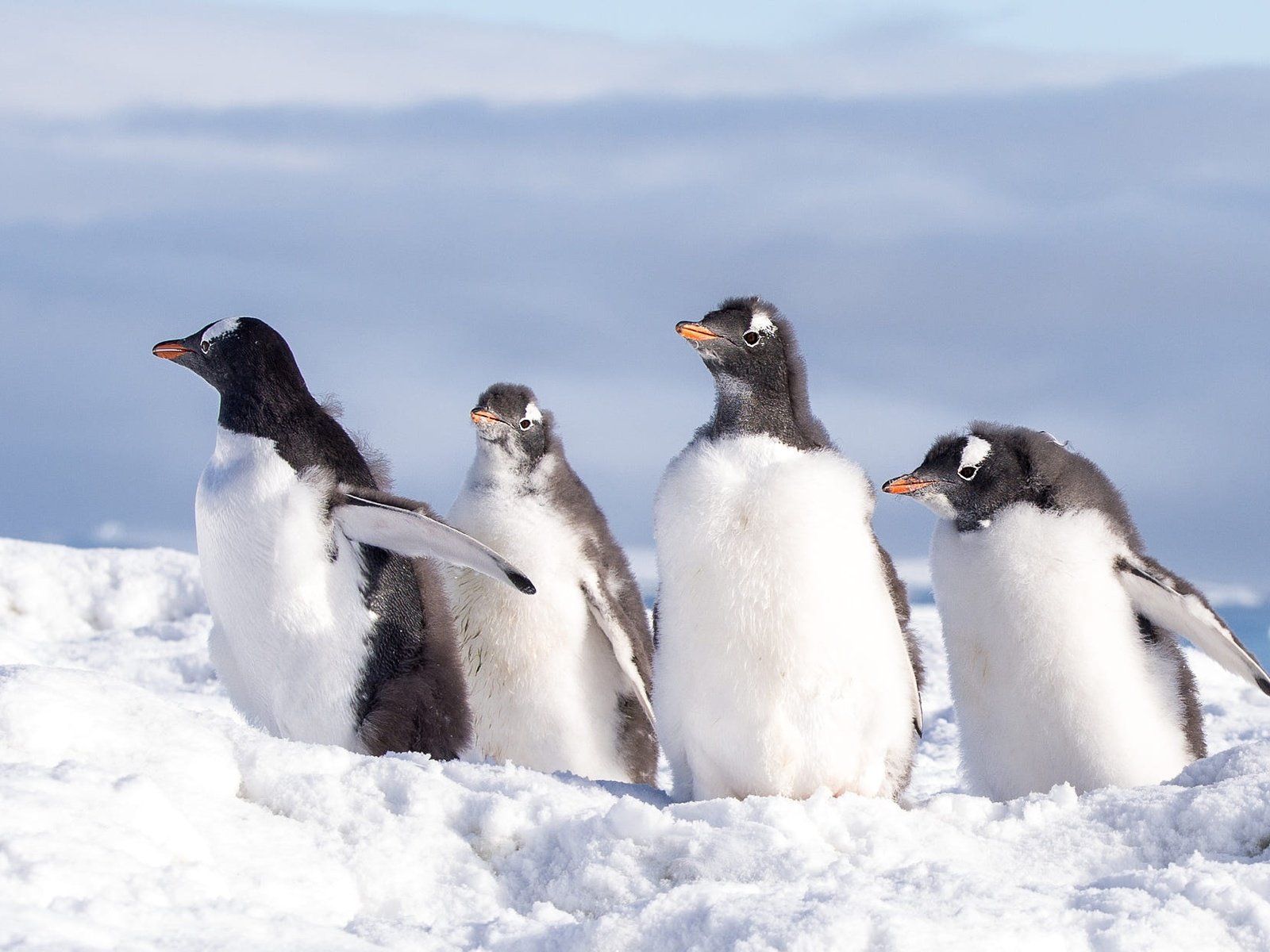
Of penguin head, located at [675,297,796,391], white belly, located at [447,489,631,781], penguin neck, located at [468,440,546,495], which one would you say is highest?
penguin head, located at [675,297,796,391]

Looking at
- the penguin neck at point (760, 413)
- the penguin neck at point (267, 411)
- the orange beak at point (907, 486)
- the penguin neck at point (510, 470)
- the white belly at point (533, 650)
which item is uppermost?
the penguin neck at point (760, 413)

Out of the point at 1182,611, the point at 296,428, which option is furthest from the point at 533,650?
the point at 1182,611

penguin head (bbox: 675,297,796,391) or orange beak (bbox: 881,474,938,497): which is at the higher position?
penguin head (bbox: 675,297,796,391)

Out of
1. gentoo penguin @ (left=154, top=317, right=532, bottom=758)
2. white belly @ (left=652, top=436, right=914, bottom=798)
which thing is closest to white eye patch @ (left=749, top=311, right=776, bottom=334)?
white belly @ (left=652, top=436, right=914, bottom=798)

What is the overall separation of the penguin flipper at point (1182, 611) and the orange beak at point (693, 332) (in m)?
1.49

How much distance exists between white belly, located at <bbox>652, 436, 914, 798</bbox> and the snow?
21 centimetres

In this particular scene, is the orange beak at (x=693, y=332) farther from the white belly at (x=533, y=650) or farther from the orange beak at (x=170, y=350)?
the orange beak at (x=170, y=350)

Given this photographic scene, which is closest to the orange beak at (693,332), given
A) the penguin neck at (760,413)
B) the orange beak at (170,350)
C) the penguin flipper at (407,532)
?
the penguin neck at (760,413)

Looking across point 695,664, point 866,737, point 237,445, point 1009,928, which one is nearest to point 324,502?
point 237,445

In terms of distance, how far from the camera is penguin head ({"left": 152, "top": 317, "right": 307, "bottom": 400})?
449cm

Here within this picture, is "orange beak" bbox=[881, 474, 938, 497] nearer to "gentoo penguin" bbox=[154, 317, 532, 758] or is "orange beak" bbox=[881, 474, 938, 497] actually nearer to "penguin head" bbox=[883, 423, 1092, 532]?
"penguin head" bbox=[883, 423, 1092, 532]

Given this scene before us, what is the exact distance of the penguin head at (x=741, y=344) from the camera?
3604mm

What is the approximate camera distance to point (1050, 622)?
4156 millimetres

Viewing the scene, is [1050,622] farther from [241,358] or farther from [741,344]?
[241,358]
